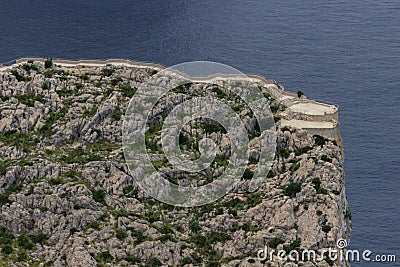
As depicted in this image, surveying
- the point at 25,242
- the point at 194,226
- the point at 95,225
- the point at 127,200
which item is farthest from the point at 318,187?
the point at 25,242

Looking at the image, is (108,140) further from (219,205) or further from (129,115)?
(219,205)

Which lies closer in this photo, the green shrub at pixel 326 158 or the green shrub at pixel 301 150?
the green shrub at pixel 326 158

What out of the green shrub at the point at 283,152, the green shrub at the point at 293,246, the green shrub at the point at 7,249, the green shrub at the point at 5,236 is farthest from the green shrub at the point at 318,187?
the green shrub at the point at 7,249

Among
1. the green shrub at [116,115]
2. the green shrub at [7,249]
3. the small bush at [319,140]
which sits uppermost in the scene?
the green shrub at [116,115]

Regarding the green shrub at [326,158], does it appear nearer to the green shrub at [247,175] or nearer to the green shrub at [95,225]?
the green shrub at [247,175]

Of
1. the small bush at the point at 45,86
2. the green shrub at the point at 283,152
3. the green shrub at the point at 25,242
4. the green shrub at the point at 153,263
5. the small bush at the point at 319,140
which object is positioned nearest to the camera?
the green shrub at the point at 153,263

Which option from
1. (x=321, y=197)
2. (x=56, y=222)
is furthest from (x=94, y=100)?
(x=321, y=197)

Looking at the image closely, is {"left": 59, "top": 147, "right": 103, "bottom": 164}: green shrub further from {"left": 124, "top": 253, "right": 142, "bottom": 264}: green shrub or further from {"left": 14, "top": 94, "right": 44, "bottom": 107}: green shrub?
{"left": 124, "top": 253, "right": 142, "bottom": 264}: green shrub

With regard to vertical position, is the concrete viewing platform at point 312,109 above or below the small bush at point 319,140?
above
